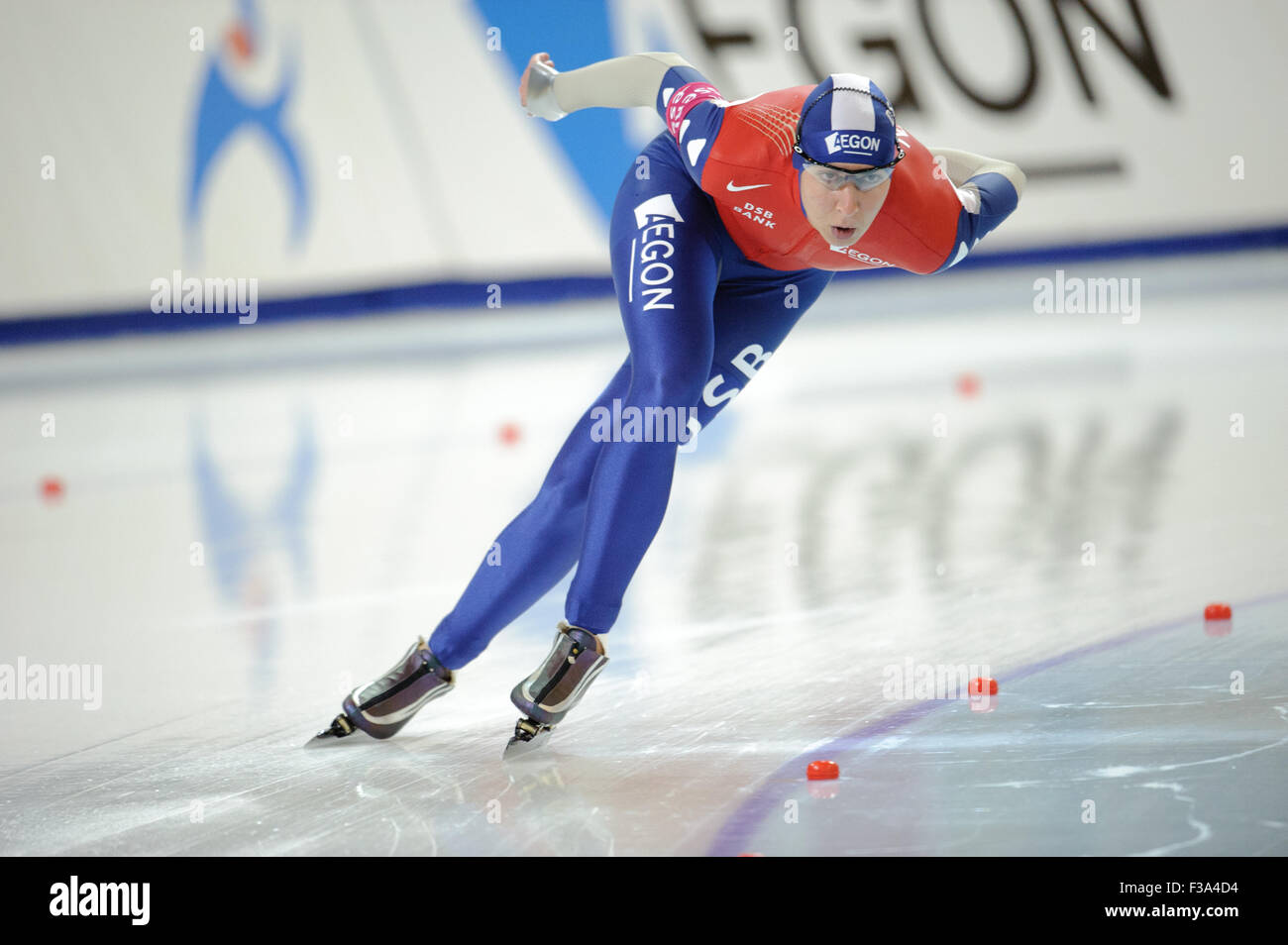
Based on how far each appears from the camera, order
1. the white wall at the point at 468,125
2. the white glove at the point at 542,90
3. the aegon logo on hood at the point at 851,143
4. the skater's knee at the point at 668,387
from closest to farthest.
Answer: the aegon logo on hood at the point at 851,143 → the skater's knee at the point at 668,387 → the white glove at the point at 542,90 → the white wall at the point at 468,125

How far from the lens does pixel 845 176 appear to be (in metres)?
2.49

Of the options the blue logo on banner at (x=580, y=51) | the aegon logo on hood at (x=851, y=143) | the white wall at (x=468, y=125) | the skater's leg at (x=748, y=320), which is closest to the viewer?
the aegon logo on hood at (x=851, y=143)

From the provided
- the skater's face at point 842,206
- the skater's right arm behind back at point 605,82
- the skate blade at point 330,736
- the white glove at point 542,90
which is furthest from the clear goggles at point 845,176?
the skate blade at point 330,736

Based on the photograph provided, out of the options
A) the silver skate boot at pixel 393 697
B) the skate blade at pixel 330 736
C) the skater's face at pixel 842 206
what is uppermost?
the skater's face at pixel 842 206

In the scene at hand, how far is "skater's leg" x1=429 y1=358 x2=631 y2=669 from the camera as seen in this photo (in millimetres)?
2799

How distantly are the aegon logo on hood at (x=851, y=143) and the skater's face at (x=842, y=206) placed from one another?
3 centimetres

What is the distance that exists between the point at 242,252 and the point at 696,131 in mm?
9477

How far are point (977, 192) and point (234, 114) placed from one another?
9764 millimetres

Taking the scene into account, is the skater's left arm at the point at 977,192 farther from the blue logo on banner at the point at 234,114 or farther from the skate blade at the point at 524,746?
the blue logo on banner at the point at 234,114

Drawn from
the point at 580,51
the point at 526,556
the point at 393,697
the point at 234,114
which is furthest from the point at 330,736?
the point at 580,51

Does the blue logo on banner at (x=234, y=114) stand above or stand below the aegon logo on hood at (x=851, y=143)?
above

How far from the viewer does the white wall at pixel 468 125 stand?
11.4 meters

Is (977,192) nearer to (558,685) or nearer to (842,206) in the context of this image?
(842,206)

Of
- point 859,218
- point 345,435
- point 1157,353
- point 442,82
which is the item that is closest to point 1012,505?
point 859,218
